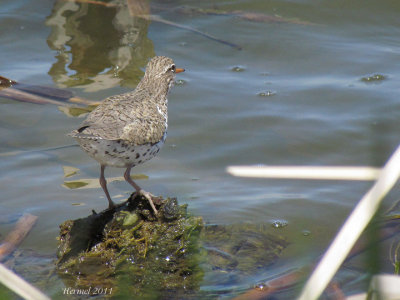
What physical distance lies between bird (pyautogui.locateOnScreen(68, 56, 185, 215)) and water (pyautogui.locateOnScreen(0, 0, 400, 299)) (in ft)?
3.05

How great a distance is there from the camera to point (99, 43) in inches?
357

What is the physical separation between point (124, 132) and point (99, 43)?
4.51 meters

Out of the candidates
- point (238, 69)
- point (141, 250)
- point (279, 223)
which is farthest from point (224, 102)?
Result: point (141, 250)

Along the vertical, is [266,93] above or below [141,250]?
above

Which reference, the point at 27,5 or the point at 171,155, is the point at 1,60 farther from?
the point at 171,155

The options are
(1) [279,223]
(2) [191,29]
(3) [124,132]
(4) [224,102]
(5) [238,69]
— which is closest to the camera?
(3) [124,132]

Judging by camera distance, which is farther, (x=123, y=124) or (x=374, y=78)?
(x=374, y=78)

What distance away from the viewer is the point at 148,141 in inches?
202

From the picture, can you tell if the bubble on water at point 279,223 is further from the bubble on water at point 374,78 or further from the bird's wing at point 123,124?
the bubble on water at point 374,78

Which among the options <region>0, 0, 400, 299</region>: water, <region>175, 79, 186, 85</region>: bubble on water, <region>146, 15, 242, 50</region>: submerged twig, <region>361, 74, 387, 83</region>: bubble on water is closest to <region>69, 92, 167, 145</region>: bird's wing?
<region>0, 0, 400, 299</region>: water

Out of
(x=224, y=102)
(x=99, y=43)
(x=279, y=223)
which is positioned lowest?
(x=279, y=223)

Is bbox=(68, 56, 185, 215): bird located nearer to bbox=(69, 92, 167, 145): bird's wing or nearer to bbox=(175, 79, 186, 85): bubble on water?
bbox=(69, 92, 167, 145): bird's wing

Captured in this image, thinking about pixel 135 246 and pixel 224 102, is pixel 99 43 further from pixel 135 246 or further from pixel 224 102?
pixel 135 246

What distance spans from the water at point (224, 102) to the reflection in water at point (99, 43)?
0.02 m
